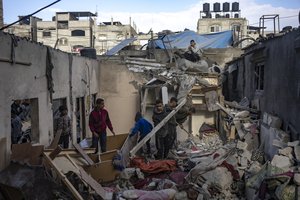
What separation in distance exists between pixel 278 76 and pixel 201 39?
1323cm

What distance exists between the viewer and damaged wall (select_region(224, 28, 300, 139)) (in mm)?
7586

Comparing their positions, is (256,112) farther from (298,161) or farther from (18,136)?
(18,136)

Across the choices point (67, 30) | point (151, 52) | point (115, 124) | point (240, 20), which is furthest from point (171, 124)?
point (67, 30)

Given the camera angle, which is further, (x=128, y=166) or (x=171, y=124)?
(x=171, y=124)

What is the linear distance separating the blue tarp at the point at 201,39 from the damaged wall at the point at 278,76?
809 cm

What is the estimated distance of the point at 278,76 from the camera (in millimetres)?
9000

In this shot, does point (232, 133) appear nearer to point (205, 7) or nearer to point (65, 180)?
point (65, 180)

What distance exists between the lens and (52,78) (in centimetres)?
823

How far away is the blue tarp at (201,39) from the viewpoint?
2112cm

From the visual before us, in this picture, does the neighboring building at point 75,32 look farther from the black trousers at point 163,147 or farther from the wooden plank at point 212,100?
the black trousers at point 163,147

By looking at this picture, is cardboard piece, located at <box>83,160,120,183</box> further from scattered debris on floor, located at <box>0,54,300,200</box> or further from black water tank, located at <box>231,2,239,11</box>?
black water tank, located at <box>231,2,239,11</box>

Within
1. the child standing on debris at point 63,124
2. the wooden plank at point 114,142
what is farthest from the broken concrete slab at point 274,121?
the child standing on debris at point 63,124

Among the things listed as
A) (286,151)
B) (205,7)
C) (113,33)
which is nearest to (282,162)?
(286,151)

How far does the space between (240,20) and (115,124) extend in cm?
3495
